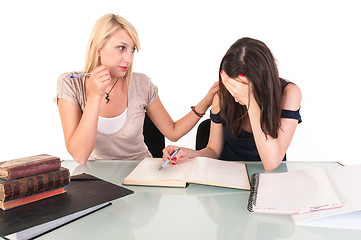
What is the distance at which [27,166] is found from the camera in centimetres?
91

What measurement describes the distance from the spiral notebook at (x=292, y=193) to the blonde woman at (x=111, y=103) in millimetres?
725

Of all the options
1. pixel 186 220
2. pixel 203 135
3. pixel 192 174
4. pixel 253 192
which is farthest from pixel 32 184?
pixel 203 135

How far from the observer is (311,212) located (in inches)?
35.8

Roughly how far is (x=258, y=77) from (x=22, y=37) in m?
2.49

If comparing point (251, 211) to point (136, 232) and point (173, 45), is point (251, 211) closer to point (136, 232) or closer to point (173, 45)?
point (136, 232)

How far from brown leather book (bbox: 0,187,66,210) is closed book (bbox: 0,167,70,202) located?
0.01m

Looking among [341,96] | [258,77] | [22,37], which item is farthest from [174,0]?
[258,77]

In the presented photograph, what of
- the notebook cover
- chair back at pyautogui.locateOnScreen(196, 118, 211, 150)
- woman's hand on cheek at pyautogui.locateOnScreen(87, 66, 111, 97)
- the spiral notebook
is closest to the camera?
the notebook cover

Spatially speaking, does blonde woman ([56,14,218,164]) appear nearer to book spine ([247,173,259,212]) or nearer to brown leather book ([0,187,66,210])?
brown leather book ([0,187,66,210])

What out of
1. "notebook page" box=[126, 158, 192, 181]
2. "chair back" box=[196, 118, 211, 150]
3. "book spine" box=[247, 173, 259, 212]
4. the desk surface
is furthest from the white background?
the desk surface

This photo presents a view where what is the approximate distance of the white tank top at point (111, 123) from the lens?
69.0 inches

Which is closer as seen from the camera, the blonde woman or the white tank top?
the blonde woman

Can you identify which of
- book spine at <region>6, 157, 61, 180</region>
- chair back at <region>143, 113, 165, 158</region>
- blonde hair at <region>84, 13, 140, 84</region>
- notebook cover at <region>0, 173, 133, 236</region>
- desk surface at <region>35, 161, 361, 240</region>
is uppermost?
blonde hair at <region>84, 13, 140, 84</region>

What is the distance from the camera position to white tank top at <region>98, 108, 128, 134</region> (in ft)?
5.75
